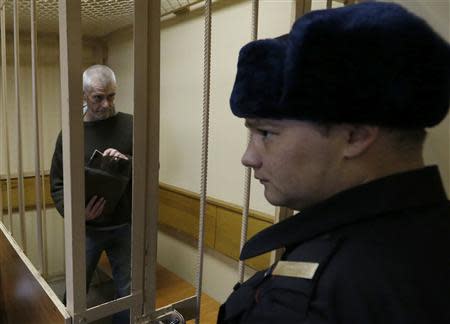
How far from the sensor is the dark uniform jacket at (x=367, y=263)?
0.34m

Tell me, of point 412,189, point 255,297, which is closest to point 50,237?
point 255,297

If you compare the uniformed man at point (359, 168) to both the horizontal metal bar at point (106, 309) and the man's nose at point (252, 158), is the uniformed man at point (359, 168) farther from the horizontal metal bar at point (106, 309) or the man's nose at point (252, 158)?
the horizontal metal bar at point (106, 309)

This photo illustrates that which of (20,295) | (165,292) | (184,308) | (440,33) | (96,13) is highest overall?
(96,13)

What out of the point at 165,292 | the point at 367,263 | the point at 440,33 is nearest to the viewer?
the point at 367,263

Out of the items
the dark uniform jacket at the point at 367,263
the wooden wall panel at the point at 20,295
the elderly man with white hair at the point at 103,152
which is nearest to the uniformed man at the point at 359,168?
the dark uniform jacket at the point at 367,263

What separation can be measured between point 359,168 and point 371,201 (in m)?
0.04

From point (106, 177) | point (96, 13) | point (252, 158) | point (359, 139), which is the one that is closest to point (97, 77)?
point (106, 177)

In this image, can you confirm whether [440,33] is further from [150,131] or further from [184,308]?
[184,308]

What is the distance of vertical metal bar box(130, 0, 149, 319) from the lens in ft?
2.10

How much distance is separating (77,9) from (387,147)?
20.3 inches

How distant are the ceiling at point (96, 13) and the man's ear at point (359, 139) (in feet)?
4.23

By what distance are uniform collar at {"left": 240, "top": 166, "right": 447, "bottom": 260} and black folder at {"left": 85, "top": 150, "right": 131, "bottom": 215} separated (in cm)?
78

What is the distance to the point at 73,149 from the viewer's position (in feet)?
1.95

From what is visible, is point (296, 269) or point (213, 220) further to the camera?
point (213, 220)
